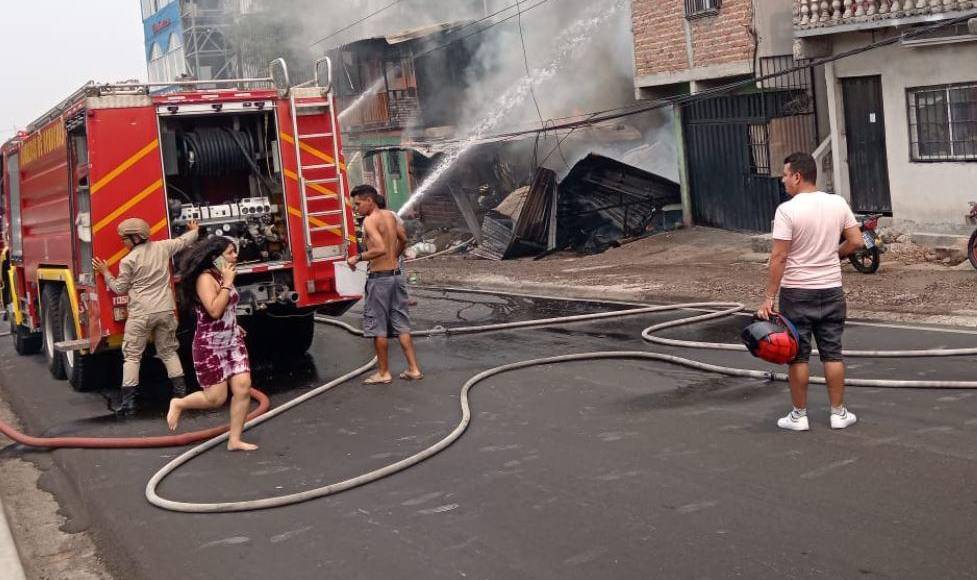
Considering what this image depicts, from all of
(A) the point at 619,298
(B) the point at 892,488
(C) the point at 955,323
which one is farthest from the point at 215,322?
(A) the point at 619,298

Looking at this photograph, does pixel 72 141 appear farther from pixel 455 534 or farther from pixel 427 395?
pixel 455 534

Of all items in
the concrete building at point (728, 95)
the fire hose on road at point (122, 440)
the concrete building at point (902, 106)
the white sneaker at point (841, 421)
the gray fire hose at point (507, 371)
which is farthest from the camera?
the concrete building at point (728, 95)

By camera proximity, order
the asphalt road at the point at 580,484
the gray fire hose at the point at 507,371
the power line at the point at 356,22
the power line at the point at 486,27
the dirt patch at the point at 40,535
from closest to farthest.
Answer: the asphalt road at the point at 580,484 < the dirt patch at the point at 40,535 < the gray fire hose at the point at 507,371 < the power line at the point at 486,27 < the power line at the point at 356,22

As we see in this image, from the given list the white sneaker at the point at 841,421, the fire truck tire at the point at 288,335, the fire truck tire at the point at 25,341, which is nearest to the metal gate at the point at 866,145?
the fire truck tire at the point at 288,335

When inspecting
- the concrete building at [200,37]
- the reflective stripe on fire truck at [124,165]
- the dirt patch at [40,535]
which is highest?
the concrete building at [200,37]

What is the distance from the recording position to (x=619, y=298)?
15016 millimetres

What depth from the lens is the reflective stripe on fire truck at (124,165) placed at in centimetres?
984

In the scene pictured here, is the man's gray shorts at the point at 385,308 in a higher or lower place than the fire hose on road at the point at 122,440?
higher

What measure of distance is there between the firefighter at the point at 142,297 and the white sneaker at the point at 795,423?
5.25m

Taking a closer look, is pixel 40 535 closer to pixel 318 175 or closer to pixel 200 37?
pixel 318 175

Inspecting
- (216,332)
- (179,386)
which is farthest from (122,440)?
(179,386)

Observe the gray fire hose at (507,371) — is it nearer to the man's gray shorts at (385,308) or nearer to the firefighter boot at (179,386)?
the man's gray shorts at (385,308)

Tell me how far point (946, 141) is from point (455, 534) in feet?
41.9

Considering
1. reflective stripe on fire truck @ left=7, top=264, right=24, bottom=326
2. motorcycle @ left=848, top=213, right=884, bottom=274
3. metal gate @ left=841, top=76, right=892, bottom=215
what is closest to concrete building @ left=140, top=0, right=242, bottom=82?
metal gate @ left=841, top=76, right=892, bottom=215
